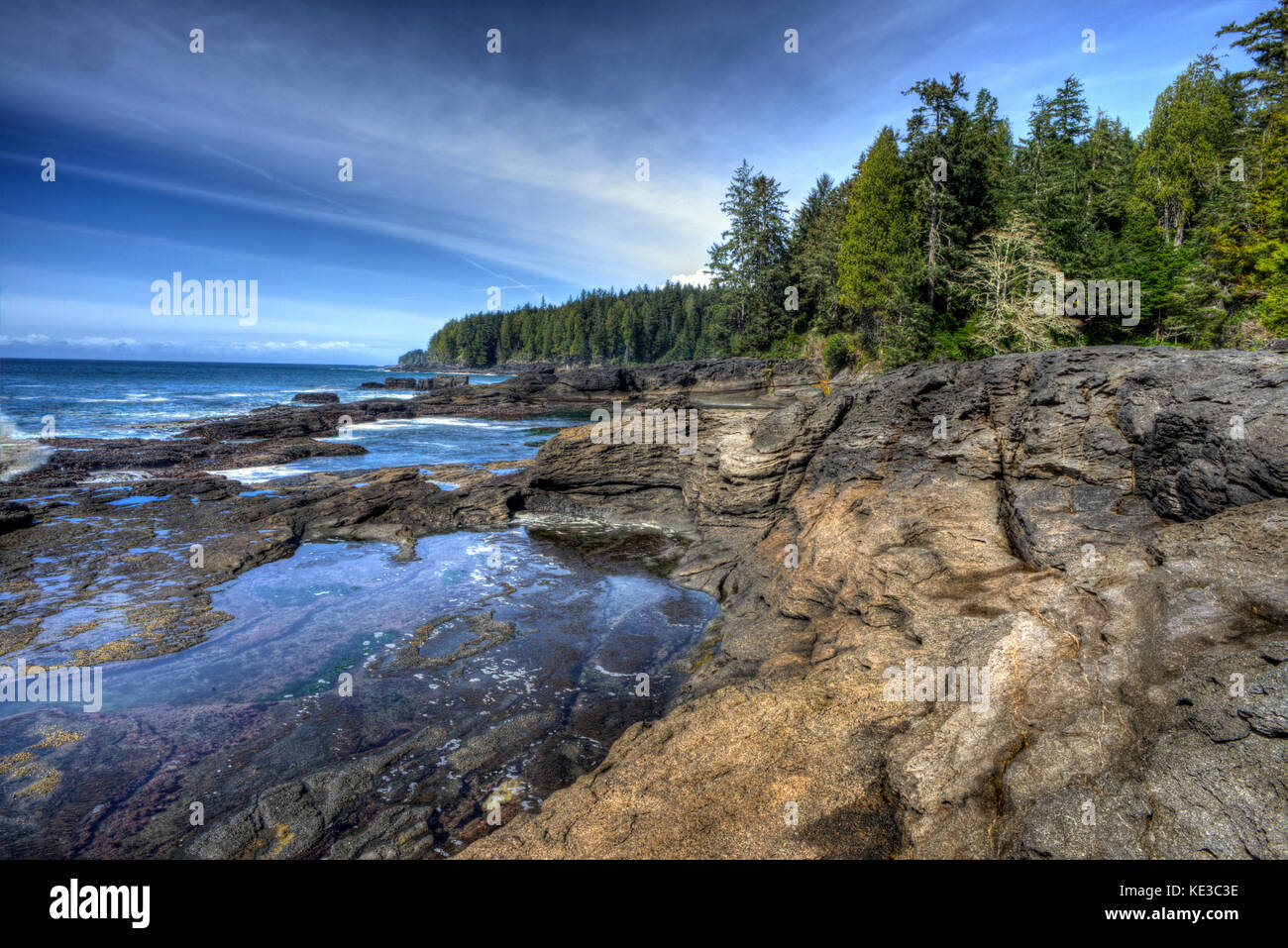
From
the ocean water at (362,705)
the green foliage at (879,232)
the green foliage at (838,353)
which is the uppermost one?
the green foliage at (879,232)

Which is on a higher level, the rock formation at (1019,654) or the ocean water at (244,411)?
the ocean water at (244,411)

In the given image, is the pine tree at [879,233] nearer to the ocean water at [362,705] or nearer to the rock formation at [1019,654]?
the rock formation at [1019,654]

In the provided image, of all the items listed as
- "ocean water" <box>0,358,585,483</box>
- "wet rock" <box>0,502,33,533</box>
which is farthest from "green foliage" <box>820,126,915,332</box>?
"wet rock" <box>0,502,33,533</box>

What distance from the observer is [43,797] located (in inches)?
262

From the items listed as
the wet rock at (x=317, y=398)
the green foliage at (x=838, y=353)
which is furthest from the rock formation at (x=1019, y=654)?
the wet rock at (x=317, y=398)

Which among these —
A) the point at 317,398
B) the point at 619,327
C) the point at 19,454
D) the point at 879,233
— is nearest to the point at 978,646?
the point at 879,233

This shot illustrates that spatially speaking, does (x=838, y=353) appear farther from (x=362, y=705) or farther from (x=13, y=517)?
(x=13, y=517)

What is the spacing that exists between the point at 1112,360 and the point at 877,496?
4165 millimetres

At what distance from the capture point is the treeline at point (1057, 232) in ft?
80.0

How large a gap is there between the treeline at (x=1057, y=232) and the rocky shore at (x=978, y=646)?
17614mm

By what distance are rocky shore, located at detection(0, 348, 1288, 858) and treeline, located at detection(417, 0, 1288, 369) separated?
17.6 m

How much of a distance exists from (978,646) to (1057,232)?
111ft

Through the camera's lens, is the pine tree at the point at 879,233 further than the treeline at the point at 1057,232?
Yes

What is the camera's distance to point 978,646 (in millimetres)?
6117
